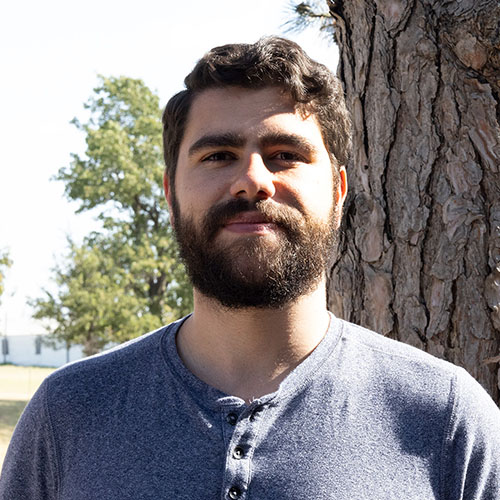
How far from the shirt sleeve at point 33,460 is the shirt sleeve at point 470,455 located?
972 millimetres

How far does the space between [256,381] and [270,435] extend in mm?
174

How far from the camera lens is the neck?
184 centimetres

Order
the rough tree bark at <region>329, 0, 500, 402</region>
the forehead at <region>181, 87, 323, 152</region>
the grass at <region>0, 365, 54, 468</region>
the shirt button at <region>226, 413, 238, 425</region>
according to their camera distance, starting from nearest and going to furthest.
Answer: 1. the shirt button at <region>226, 413, 238, 425</region>
2. the forehead at <region>181, 87, 323, 152</region>
3. the rough tree bark at <region>329, 0, 500, 402</region>
4. the grass at <region>0, 365, 54, 468</region>

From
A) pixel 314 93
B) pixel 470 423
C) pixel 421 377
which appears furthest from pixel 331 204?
pixel 470 423

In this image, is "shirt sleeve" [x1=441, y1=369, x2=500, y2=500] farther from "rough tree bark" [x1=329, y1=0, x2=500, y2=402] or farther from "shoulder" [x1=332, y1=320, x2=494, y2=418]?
"rough tree bark" [x1=329, y1=0, x2=500, y2=402]

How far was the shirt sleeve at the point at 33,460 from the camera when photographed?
5.94 ft

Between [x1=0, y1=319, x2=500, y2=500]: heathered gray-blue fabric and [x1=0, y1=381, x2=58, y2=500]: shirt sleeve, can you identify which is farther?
[x1=0, y1=381, x2=58, y2=500]: shirt sleeve

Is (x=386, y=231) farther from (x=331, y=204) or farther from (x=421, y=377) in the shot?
(x=421, y=377)

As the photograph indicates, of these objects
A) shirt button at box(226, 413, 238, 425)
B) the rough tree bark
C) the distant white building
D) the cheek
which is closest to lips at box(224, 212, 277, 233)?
the cheek

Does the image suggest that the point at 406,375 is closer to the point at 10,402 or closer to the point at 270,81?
the point at 270,81

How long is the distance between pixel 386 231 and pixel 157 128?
2160cm

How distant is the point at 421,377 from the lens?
1.81 metres

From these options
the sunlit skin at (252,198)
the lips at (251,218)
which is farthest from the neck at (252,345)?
the lips at (251,218)

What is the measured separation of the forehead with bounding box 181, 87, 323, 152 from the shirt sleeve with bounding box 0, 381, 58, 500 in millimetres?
834
